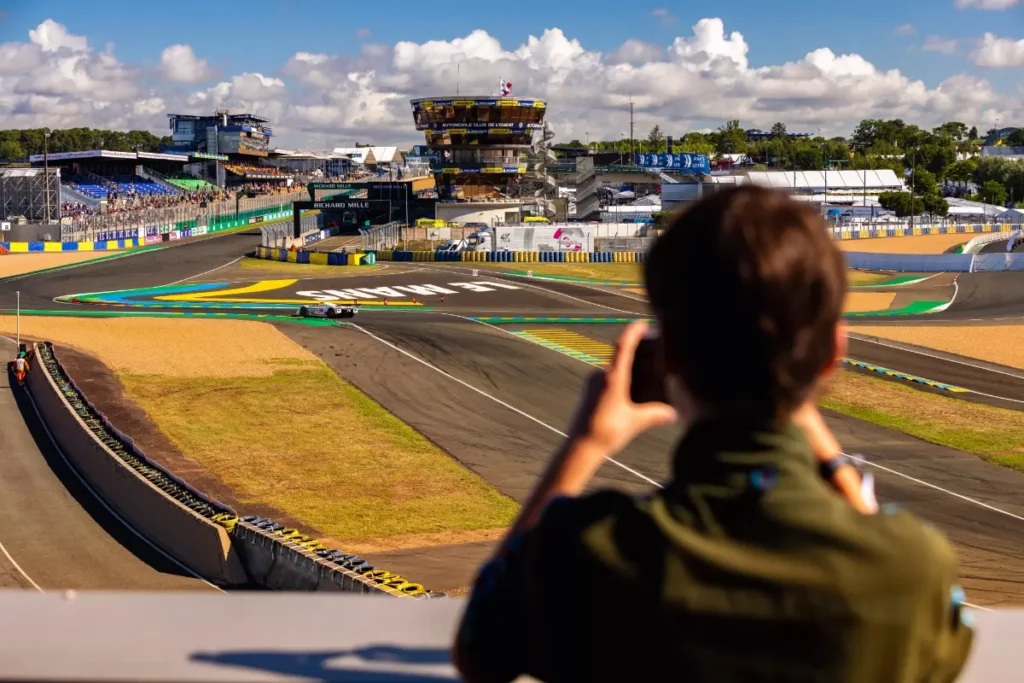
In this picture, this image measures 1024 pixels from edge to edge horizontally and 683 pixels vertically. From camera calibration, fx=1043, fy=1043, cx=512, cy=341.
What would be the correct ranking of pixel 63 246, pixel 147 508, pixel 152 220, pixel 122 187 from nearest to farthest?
pixel 147 508 → pixel 63 246 → pixel 152 220 → pixel 122 187

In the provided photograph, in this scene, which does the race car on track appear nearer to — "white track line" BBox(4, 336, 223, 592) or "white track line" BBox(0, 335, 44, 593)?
"white track line" BBox(4, 336, 223, 592)

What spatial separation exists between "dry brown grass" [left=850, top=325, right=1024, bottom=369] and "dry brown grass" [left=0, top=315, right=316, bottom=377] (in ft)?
88.8

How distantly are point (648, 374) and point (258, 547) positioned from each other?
17903 millimetres

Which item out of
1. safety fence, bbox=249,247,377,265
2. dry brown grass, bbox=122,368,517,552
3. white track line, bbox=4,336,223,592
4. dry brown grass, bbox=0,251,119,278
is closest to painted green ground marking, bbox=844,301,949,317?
dry brown grass, bbox=122,368,517,552

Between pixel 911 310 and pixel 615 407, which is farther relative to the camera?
pixel 911 310

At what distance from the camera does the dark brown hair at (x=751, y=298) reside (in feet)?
5.78

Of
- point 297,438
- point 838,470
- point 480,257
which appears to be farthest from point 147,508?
point 480,257

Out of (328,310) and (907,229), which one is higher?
(907,229)

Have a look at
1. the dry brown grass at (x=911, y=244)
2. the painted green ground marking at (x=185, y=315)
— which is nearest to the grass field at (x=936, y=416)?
the painted green ground marking at (x=185, y=315)

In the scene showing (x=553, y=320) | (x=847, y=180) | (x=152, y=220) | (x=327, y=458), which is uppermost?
(x=847, y=180)

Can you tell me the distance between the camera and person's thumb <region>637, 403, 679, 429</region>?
2031mm

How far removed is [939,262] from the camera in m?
75.8

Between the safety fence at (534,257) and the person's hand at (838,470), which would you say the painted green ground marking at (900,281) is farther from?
the person's hand at (838,470)

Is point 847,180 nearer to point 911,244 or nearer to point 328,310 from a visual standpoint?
point 911,244
